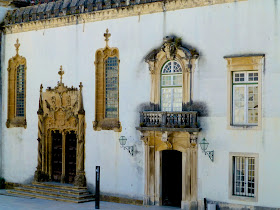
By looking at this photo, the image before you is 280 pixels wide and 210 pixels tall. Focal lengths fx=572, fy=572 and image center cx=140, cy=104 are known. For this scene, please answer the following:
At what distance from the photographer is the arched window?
22.0 meters

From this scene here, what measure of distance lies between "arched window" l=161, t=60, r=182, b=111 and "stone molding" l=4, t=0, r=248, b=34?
2.27m

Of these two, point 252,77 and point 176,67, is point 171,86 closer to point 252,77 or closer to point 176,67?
point 176,67

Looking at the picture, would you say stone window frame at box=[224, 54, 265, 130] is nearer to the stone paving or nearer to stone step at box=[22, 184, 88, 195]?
the stone paving

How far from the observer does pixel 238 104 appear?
67.1ft

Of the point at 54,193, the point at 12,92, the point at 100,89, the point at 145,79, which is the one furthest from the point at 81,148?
the point at 12,92

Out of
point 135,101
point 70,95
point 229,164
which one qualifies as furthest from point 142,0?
point 229,164

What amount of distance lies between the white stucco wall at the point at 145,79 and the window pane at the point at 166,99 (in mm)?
662

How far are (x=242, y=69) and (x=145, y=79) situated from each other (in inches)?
170

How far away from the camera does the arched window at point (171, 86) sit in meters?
22.0

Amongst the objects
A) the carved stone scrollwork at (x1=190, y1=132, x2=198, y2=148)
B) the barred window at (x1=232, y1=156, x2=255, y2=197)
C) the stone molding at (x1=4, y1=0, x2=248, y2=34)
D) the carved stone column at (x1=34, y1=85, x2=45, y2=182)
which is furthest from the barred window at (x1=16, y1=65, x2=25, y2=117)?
the barred window at (x1=232, y1=156, x2=255, y2=197)

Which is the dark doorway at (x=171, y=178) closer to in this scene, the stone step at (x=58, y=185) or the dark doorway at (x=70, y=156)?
the stone step at (x=58, y=185)

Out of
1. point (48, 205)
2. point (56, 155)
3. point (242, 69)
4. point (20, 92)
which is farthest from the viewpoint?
point (20, 92)

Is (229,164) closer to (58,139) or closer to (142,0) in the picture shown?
(142,0)

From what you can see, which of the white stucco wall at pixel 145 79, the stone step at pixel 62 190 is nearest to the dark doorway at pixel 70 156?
the stone step at pixel 62 190
